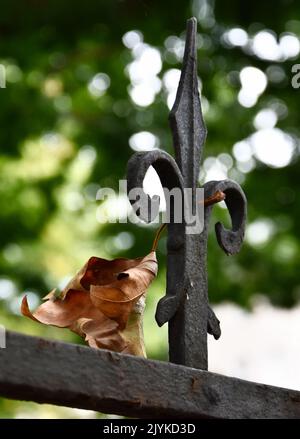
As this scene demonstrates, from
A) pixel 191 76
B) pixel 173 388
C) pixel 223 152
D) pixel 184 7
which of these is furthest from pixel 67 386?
pixel 223 152

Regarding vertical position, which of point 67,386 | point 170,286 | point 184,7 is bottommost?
point 67,386

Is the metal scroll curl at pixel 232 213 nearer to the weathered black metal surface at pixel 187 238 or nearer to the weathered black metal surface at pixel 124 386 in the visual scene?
the weathered black metal surface at pixel 187 238

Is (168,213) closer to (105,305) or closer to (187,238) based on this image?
(187,238)

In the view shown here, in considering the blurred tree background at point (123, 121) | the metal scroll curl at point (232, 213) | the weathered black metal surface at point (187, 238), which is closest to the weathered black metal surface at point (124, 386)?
the weathered black metal surface at point (187, 238)

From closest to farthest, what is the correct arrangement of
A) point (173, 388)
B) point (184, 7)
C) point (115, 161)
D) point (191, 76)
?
point (173, 388) → point (191, 76) → point (184, 7) → point (115, 161)

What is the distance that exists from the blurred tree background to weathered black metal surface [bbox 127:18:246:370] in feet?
11.3

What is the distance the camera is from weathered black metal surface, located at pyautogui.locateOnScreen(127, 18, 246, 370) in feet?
3.65

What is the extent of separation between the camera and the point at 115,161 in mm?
5172

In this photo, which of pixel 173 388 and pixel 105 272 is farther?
pixel 105 272

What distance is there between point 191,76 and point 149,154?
0.20m

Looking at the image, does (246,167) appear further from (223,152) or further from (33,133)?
(33,133)

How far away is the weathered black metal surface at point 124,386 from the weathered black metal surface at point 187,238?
73mm

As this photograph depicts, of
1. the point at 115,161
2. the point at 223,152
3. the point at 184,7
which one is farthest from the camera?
Result: the point at 223,152

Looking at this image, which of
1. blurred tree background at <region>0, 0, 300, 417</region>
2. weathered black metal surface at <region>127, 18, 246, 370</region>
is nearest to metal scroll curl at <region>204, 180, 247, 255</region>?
weathered black metal surface at <region>127, 18, 246, 370</region>
